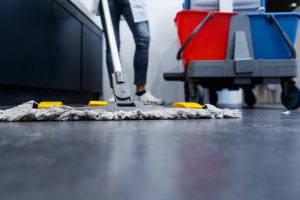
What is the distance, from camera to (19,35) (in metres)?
1.12

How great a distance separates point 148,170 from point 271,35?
48.9 inches

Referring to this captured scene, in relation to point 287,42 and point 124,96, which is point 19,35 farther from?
point 287,42

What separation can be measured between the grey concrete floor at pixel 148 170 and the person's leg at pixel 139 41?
1.31 m

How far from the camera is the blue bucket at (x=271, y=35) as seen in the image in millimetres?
1201

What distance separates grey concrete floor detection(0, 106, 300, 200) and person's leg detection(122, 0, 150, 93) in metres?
1.31

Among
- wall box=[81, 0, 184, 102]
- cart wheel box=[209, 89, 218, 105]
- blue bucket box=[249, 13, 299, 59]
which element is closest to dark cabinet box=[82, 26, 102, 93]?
wall box=[81, 0, 184, 102]

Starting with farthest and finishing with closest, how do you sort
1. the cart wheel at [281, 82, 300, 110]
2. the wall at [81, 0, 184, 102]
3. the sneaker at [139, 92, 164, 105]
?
the wall at [81, 0, 184, 102] → the sneaker at [139, 92, 164, 105] → the cart wheel at [281, 82, 300, 110]

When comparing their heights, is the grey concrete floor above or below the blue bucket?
below

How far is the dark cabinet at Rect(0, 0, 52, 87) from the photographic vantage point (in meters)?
1.04

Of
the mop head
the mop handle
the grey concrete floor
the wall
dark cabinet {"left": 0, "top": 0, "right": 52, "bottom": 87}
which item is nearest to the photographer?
the grey concrete floor

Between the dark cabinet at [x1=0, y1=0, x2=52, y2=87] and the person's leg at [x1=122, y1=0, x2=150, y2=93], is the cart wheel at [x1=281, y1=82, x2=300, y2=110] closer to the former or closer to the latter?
the person's leg at [x1=122, y1=0, x2=150, y2=93]

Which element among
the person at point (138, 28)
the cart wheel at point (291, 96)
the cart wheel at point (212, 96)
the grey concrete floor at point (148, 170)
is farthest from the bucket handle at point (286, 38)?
the grey concrete floor at point (148, 170)

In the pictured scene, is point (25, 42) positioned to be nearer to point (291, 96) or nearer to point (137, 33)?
point (137, 33)

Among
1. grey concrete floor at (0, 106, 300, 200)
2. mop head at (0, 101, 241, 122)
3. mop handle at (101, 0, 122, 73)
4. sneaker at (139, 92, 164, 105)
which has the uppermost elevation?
mop handle at (101, 0, 122, 73)
